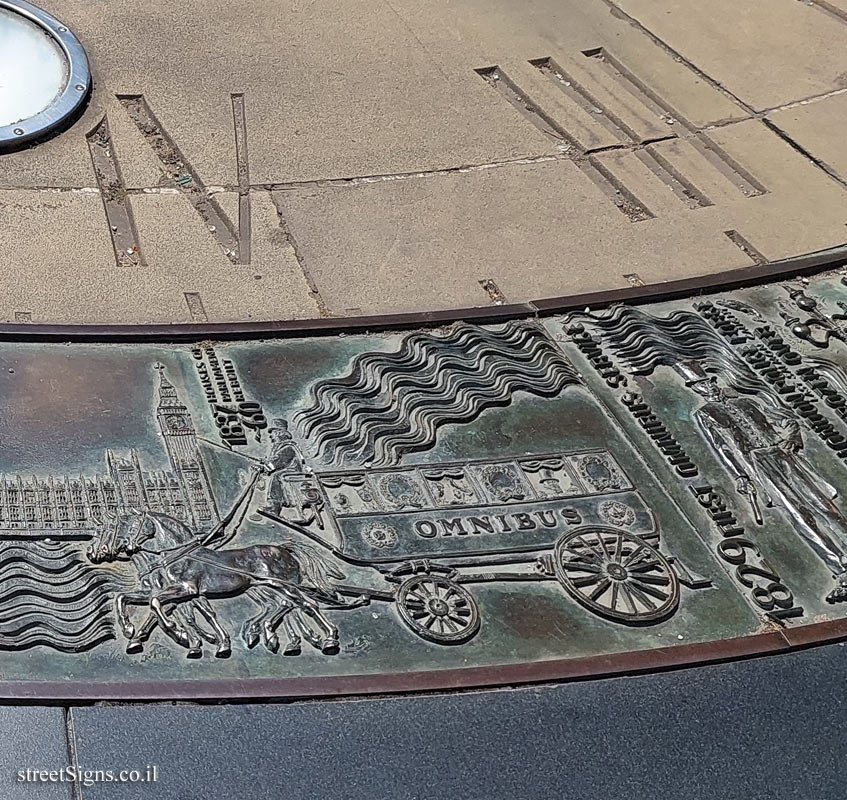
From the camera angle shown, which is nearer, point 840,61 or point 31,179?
point 31,179

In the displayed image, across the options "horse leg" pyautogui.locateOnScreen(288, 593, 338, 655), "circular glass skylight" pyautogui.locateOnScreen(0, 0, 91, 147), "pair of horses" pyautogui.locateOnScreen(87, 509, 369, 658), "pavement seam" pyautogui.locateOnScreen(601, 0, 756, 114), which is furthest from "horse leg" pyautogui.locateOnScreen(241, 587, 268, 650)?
"pavement seam" pyautogui.locateOnScreen(601, 0, 756, 114)

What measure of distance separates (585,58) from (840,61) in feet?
4.83

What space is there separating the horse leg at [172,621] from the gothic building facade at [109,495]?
0.94 feet

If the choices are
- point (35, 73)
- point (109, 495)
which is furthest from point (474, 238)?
point (35, 73)

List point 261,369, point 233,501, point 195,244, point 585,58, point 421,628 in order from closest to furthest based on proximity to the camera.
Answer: point 421,628 < point 233,501 < point 261,369 < point 195,244 < point 585,58

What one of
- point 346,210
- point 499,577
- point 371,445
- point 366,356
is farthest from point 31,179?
point 499,577

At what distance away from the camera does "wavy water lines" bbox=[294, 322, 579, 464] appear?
14.3 feet

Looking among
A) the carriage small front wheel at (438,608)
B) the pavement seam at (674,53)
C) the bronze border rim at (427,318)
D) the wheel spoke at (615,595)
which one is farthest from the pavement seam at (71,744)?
the pavement seam at (674,53)

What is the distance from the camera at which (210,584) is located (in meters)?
3.67

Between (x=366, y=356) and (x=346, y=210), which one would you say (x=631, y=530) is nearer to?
(x=366, y=356)

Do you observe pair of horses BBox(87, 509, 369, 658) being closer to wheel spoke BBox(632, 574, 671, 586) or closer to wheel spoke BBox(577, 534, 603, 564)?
wheel spoke BBox(577, 534, 603, 564)

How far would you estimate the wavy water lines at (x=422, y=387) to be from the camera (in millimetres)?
4348

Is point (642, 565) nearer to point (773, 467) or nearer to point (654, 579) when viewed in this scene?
point (654, 579)

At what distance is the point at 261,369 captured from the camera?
4.61m
